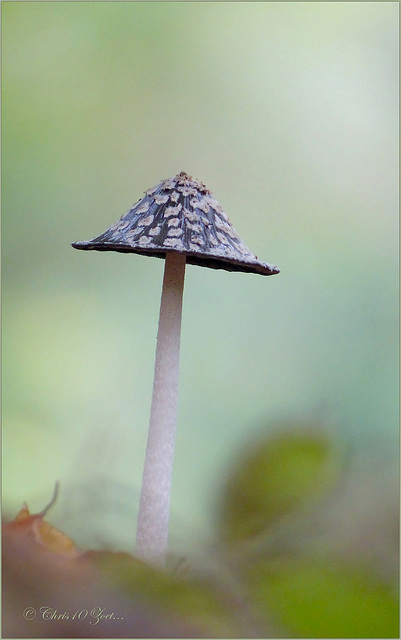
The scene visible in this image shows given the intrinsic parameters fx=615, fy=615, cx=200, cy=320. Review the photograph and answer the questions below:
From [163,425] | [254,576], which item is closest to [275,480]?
[254,576]

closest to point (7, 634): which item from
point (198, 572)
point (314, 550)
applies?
point (198, 572)

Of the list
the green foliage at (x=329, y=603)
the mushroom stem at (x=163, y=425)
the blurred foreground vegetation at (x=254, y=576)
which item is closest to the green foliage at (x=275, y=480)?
the blurred foreground vegetation at (x=254, y=576)

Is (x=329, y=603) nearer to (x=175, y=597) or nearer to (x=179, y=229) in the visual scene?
(x=175, y=597)

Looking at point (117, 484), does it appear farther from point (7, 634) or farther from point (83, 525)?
point (7, 634)

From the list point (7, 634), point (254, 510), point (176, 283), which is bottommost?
point (7, 634)

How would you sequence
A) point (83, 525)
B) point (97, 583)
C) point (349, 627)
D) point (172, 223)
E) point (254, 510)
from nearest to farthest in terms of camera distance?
point (349, 627)
point (97, 583)
point (254, 510)
point (83, 525)
point (172, 223)

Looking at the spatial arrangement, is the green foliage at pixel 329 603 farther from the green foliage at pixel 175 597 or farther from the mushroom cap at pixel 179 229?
the mushroom cap at pixel 179 229
